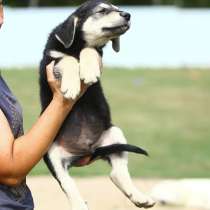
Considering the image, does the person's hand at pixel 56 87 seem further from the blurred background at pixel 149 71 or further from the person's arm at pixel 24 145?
the blurred background at pixel 149 71

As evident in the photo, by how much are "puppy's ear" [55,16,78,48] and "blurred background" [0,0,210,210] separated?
7.21m

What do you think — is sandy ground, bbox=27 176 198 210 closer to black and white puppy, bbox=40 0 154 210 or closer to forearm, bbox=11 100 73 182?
black and white puppy, bbox=40 0 154 210

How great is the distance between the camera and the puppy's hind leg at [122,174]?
14.4 ft

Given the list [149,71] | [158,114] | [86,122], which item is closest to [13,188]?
[86,122]

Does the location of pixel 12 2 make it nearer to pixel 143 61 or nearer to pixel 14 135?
pixel 143 61

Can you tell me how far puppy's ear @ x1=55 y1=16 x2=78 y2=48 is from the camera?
447cm

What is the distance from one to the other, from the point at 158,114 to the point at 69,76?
11.3 m

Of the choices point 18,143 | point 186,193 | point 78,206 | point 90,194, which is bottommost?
point 90,194

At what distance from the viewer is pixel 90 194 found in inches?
324

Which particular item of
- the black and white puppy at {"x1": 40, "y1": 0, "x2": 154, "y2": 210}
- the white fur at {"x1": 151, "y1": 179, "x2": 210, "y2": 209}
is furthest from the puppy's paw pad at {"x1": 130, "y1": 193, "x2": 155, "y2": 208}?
the white fur at {"x1": 151, "y1": 179, "x2": 210, "y2": 209}

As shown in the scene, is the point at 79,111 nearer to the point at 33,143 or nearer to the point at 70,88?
the point at 70,88

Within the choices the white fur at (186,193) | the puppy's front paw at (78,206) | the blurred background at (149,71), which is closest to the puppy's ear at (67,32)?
the puppy's front paw at (78,206)

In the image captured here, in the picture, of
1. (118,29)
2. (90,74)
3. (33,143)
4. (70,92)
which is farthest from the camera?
(118,29)

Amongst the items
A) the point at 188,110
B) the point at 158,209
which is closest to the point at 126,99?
the point at 188,110
